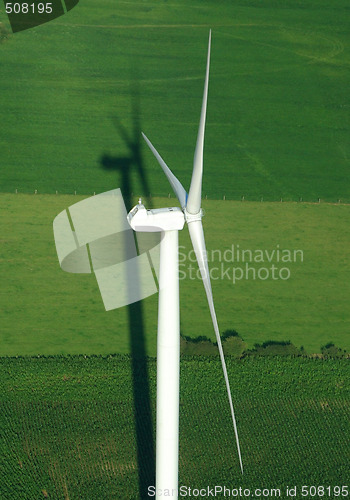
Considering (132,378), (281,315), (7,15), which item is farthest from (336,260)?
(7,15)

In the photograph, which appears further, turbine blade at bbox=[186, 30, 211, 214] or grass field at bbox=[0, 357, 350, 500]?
grass field at bbox=[0, 357, 350, 500]

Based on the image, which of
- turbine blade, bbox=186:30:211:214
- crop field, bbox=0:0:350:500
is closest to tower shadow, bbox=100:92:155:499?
crop field, bbox=0:0:350:500

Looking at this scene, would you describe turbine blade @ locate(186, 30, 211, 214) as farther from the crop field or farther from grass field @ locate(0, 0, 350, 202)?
grass field @ locate(0, 0, 350, 202)

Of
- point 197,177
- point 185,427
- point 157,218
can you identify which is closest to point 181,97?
point 185,427

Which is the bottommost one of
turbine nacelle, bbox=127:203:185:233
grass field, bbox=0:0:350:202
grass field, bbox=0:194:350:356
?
Result: grass field, bbox=0:194:350:356

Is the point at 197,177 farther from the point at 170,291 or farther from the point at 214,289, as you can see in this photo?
the point at 214,289
